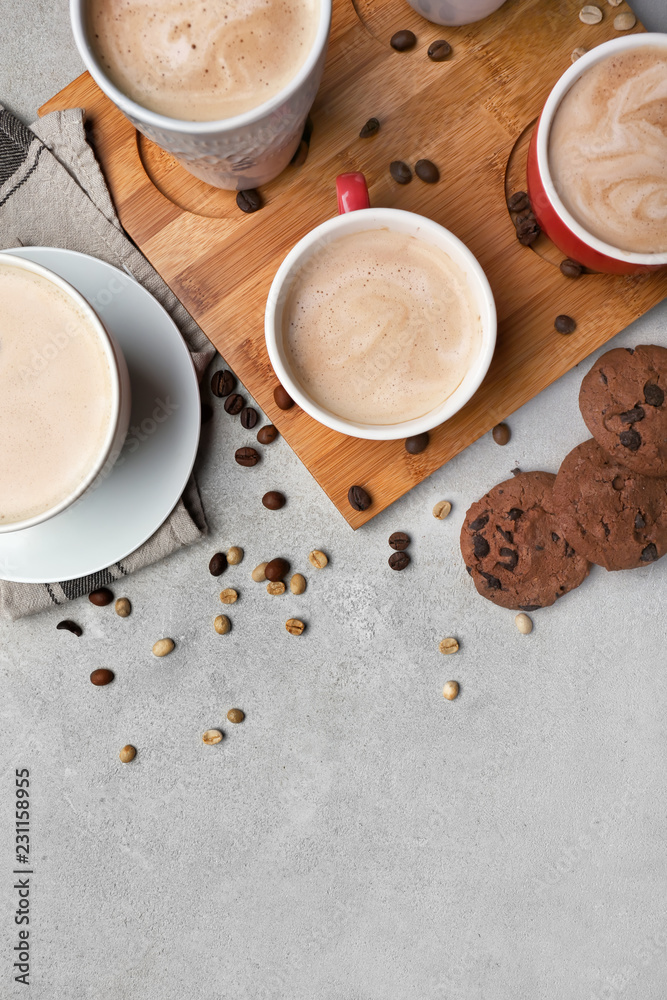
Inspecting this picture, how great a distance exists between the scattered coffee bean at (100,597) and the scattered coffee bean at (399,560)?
50 centimetres

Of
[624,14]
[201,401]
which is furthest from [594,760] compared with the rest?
[624,14]

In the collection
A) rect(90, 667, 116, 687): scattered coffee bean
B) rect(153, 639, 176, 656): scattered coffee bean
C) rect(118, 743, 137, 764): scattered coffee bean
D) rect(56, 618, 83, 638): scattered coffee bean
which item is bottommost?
rect(118, 743, 137, 764): scattered coffee bean

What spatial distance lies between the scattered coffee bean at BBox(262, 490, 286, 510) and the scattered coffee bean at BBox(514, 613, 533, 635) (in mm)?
464

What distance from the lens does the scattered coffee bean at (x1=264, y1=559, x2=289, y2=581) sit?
50.1 inches

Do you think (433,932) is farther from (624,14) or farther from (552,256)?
(624,14)

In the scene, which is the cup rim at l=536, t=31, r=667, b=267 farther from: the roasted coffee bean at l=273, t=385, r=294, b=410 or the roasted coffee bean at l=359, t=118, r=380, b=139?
the roasted coffee bean at l=273, t=385, r=294, b=410

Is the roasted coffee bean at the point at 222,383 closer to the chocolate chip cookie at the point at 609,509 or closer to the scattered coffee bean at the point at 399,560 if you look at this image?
the scattered coffee bean at the point at 399,560

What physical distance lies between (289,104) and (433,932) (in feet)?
4.44

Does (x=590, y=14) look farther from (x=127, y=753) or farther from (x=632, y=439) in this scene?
(x=127, y=753)

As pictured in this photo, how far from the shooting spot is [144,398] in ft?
3.78

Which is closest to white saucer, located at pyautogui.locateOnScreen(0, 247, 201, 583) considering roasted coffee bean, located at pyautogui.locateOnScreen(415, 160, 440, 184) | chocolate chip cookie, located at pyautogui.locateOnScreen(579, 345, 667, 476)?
roasted coffee bean, located at pyautogui.locateOnScreen(415, 160, 440, 184)

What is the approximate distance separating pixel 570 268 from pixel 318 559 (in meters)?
0.62

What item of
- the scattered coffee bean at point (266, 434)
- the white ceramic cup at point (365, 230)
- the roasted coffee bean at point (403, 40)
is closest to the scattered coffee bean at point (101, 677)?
the scattered coffee bean at point (266, 434)

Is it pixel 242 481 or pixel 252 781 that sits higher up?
pixel 242 481
